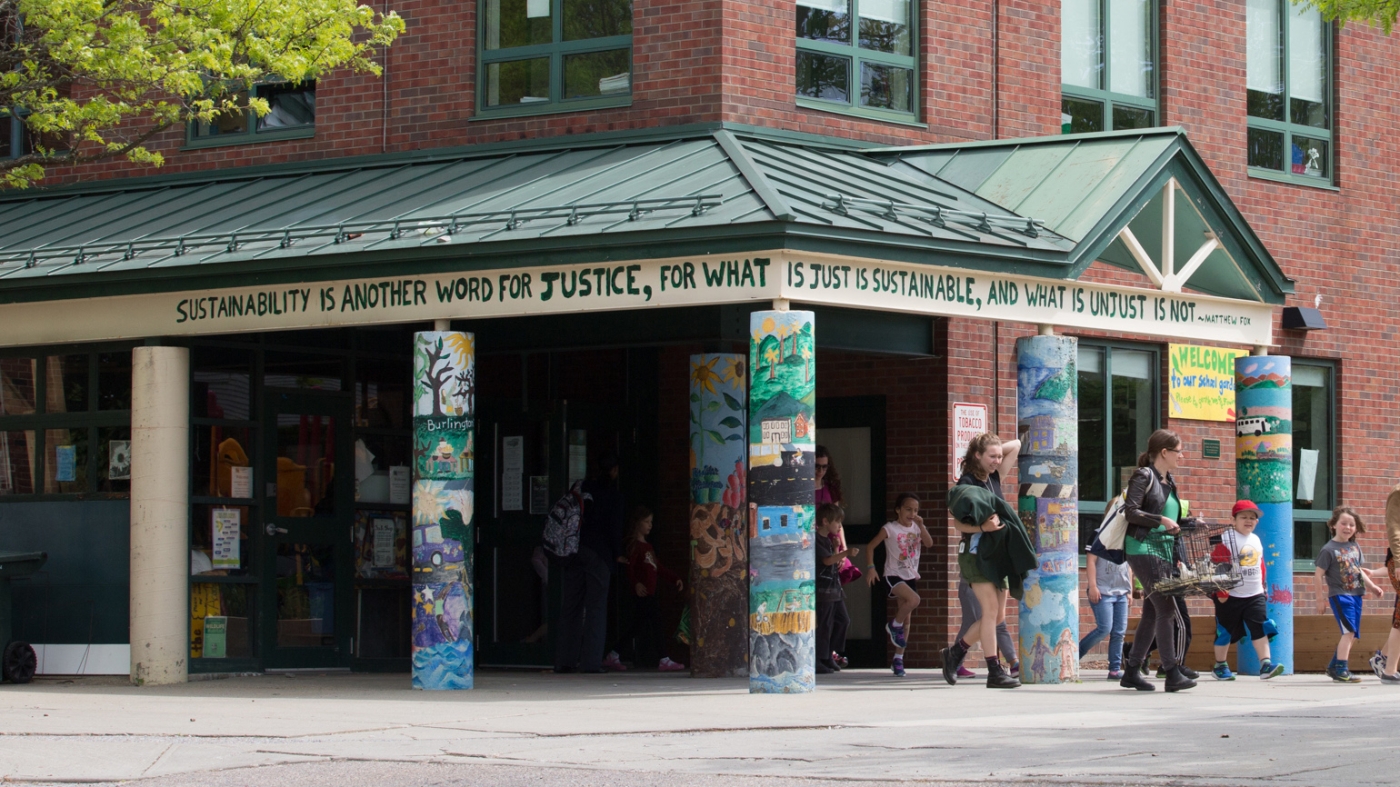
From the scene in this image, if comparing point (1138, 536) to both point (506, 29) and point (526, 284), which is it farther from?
point (506, 29)

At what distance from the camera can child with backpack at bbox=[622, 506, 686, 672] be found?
16.2 metres

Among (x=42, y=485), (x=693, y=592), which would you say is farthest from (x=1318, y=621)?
(x=42, y=485)

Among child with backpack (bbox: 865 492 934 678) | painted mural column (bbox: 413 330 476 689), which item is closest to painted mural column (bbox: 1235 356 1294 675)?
child with backpack (bbox: 865 492 934 678)

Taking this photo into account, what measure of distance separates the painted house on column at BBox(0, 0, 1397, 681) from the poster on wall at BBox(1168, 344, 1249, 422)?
0.25ft

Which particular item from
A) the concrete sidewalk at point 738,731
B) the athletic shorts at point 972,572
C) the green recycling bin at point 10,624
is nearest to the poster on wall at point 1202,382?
the concrete sidewalk at point 738,731

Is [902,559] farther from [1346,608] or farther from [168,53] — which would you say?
[168,53]

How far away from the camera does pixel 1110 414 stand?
57.1 feet

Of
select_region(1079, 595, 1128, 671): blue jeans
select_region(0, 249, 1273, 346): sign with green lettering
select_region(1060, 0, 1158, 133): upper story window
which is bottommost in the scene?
select_region(1079, 595, 1128, 671): blue jeans

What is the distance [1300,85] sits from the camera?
19.3 m

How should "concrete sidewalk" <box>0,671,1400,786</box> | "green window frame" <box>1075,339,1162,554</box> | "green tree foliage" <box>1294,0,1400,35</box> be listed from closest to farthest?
1. "concrete sidewalk" <box>0,671,1400,786</box>
2. "green tree foliage" <box>1294,0,1400,35</box>
3. "green window frame" <box>1075,339,1162,554</box>

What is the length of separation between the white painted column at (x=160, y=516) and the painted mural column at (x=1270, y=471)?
27.0 feet

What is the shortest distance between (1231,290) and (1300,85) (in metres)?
5.19

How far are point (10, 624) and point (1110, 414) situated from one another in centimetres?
948

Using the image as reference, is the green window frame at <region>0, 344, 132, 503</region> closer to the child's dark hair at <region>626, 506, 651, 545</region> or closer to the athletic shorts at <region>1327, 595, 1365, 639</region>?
the child's dark hair at <region>626, 506, 651, 545</region>
